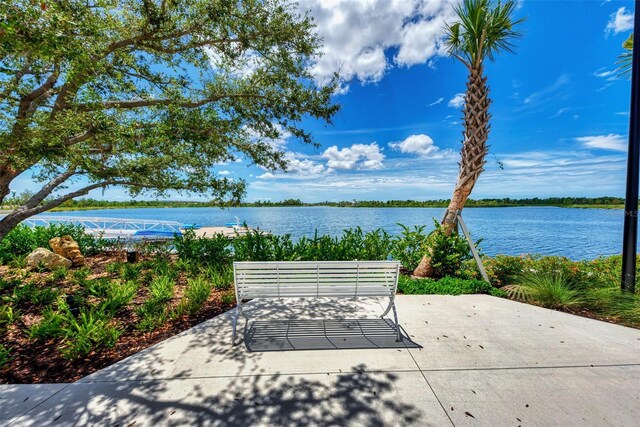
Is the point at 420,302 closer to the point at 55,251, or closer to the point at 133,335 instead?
the point at 133,335

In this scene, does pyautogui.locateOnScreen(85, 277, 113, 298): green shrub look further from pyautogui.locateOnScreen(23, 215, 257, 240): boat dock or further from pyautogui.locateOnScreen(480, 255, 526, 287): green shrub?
pyautogui.locateOnScreen(480, 255, 526, 287): green shrub

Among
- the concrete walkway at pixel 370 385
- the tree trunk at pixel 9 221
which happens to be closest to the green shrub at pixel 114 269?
the tree trunk at pixel 9 221

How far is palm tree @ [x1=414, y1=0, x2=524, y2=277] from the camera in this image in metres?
5.01

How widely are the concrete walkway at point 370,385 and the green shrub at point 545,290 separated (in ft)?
2.70

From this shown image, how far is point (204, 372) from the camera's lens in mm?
2535

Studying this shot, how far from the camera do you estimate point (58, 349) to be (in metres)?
2.89

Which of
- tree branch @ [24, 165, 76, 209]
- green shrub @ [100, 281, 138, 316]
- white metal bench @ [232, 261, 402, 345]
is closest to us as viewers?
white metal bench @ [232, 261, 402, 345]

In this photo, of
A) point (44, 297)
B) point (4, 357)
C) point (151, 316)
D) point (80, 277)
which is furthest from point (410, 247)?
point (80, 277)

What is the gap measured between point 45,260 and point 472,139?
412 inches

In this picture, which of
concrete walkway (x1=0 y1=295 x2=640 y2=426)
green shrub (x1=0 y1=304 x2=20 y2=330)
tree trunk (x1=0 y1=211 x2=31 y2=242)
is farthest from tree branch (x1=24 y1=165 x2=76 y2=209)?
concrete walkway (x1=0 y1=295 x2=640 y2=426)

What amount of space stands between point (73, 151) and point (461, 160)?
727 centimetres

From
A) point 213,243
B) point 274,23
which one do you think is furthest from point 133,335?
point 274,23

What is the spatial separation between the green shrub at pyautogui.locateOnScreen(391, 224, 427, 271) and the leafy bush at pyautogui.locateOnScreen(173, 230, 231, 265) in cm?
441

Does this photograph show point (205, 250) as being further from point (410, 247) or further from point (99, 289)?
point (410, 247)
